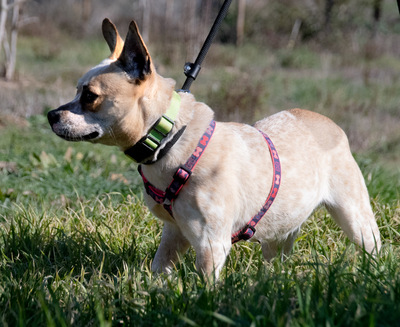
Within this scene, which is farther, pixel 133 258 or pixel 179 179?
pixel 133 258

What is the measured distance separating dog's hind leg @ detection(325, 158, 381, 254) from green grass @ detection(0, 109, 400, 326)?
0.54 ft

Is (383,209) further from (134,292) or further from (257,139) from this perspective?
(134,292)

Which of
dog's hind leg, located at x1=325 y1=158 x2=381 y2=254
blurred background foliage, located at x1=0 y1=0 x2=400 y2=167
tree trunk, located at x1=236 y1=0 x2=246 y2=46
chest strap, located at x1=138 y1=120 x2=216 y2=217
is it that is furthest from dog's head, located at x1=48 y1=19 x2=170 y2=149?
tree trunk, located at x1=236 y1=0 x2=246 y2=46

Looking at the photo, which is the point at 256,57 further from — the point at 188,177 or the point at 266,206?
the point at 188,177

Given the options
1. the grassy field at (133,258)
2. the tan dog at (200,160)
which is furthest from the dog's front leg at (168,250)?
the grassy field at (133,258)

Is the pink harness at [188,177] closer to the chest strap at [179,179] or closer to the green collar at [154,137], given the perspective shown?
the chest strap at [179,179]

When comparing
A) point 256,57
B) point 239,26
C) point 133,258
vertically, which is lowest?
point 256,57

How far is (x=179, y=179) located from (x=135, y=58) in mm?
741

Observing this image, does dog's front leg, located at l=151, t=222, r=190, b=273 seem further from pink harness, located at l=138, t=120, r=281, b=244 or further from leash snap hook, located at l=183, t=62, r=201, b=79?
leash snap hook, located at l=183, t=62, r=201, b=79

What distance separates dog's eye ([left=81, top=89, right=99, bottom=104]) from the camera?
3.02m

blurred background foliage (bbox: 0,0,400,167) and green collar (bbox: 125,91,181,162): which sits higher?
green collar (bbox: 125,91,181,162)

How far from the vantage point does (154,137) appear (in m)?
2.97

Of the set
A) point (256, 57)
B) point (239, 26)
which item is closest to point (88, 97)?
point (256, 57)

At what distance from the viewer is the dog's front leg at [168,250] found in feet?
11.1
